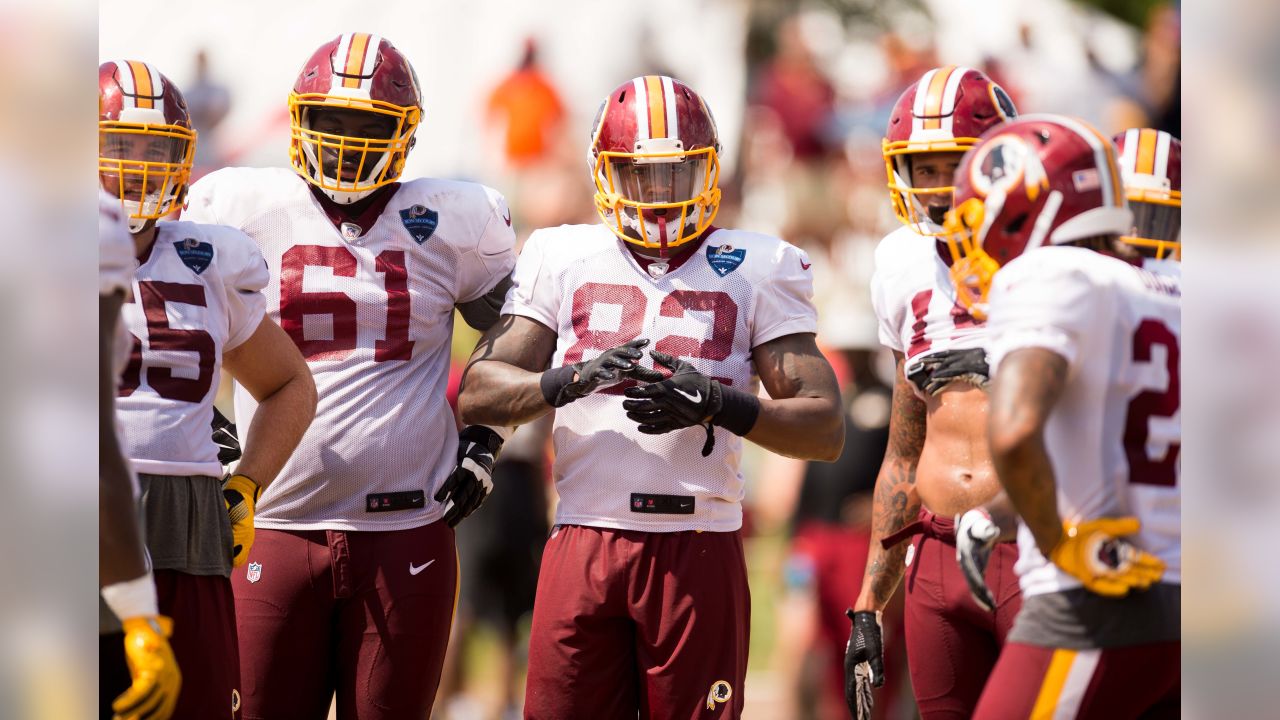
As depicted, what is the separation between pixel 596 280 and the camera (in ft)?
14.7

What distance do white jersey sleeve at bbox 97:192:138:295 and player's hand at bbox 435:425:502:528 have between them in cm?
165

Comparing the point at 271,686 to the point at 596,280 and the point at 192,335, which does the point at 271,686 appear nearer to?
the point at 192,335

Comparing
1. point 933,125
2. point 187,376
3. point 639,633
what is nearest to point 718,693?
point 639,633

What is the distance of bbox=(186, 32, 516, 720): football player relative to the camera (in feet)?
14.9

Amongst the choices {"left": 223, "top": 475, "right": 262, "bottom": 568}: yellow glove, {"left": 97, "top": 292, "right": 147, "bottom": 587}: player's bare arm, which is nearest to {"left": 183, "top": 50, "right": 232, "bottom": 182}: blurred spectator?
{"left": 223, "top": 475, "right": 262, "bottom": 568}: yellow glove

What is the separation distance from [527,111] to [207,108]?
2.12 m

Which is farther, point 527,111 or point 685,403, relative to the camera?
point 527,111

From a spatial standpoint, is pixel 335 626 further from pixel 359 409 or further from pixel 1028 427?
pixel 1028 427

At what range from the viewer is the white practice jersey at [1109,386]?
122 inches

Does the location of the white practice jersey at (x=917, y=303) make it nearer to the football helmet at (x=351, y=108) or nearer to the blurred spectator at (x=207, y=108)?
the football helmet at (x=351, y=108)

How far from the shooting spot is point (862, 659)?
15.2 feet

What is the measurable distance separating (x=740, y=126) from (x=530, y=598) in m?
5.16

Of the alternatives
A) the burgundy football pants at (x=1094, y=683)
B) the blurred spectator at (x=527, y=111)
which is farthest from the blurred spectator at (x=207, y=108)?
the burgundy football pants at (x=1094, y=683)
